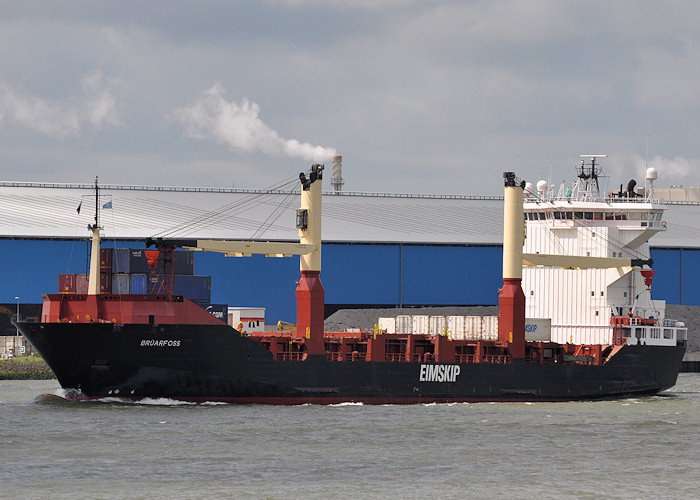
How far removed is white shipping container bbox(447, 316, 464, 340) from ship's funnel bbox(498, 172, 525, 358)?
1.70 m

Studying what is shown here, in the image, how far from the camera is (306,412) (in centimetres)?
4288

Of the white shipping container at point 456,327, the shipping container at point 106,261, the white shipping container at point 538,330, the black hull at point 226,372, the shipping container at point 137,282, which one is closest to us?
the black hull at point 226,372

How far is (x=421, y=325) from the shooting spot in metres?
51.6

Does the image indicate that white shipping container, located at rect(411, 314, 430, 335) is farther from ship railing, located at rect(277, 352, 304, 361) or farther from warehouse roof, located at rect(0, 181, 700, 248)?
warehouse roof, located at rect(0, 181, 700, 248)

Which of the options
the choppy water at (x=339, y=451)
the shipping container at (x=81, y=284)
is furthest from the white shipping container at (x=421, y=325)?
the shipping container at (x=81, y=284)

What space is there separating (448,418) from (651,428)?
725 centimetres

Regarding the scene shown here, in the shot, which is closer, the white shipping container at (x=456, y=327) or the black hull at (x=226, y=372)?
the black hull at (x=226, y=372)

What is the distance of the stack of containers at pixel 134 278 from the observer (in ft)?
156

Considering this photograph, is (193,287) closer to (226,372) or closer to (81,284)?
(81,284)

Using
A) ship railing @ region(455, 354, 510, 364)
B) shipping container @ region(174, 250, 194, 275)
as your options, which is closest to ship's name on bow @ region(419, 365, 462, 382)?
ship railing @ region(455, 354, 510, 364)

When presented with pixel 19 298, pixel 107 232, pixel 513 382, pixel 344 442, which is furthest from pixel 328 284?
pixel 344 442

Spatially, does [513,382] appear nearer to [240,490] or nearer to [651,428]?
[651,428]

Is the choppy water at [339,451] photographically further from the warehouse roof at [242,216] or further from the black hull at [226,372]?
the warehouse roof at [242,216]

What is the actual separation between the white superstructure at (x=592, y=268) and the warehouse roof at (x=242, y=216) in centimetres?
3012
